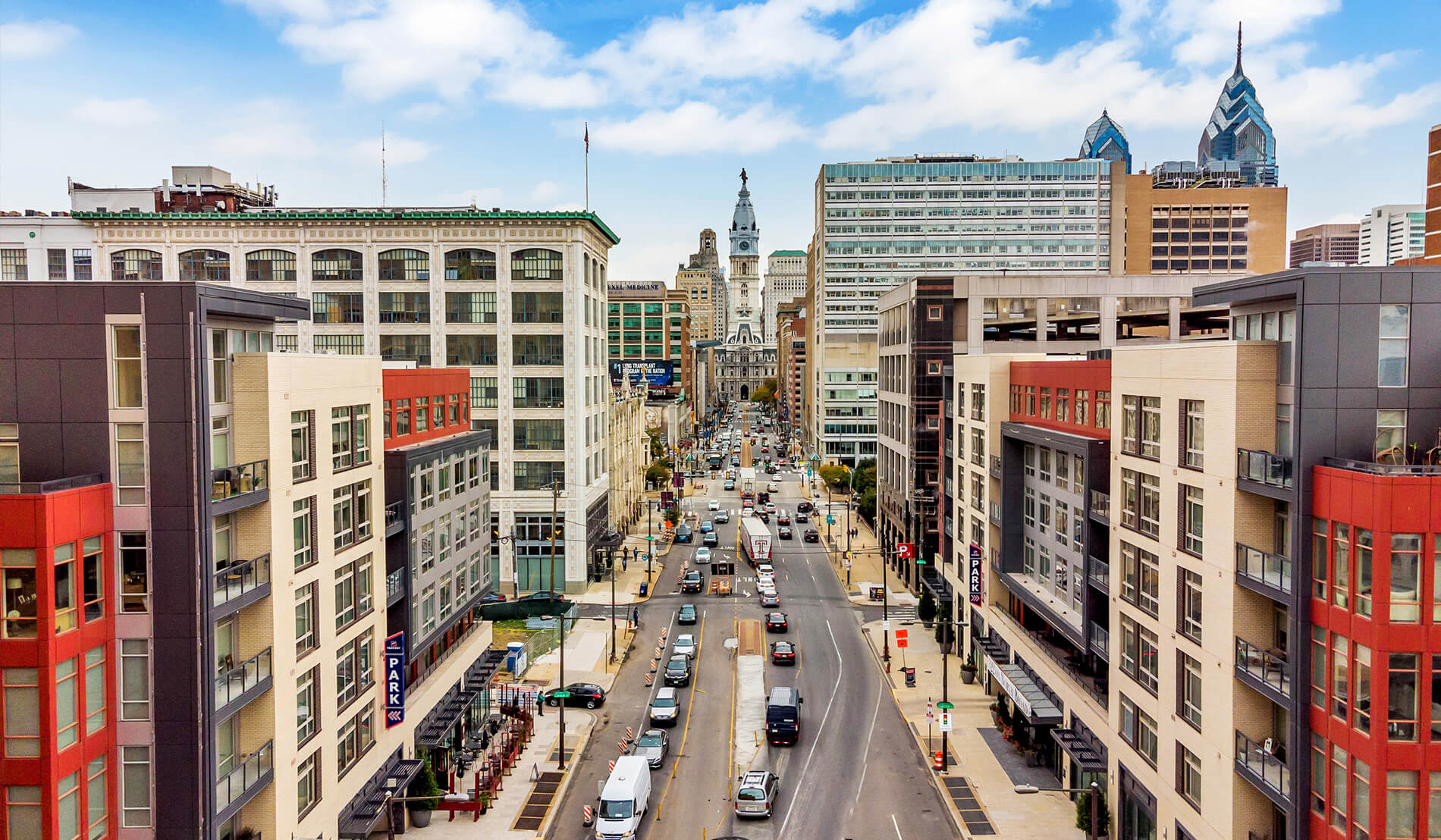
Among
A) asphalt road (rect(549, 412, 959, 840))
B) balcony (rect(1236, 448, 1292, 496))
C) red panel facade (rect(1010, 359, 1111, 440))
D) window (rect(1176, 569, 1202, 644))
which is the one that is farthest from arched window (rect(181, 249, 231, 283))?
balcony (rect(1236, 448, 1292, 496))

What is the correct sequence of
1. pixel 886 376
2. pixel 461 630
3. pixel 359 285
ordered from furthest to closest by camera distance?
pixel 886 376 → pixel 359 285 → pixel 461 630

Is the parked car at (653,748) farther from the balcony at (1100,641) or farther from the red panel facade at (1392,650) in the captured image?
the red panel facade at (1392,650)

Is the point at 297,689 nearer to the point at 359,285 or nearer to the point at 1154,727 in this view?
the point at 1154,727

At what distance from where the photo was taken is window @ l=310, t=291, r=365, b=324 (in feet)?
235

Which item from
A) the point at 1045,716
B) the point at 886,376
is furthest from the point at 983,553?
the point at 886,376

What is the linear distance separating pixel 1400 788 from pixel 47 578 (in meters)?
31.3

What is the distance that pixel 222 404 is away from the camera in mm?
25719

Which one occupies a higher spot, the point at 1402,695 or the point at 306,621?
the point at 1402,695

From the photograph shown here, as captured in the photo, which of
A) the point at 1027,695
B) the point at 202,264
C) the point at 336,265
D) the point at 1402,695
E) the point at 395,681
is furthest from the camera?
the point at 336,265

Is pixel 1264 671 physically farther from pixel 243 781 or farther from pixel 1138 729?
pixel 243 781

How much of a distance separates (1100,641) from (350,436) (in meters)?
29.8

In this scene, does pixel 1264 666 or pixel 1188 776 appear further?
pixel 1188 776

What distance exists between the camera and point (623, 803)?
115ft

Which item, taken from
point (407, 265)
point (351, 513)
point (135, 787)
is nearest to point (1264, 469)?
point (351, 513)
